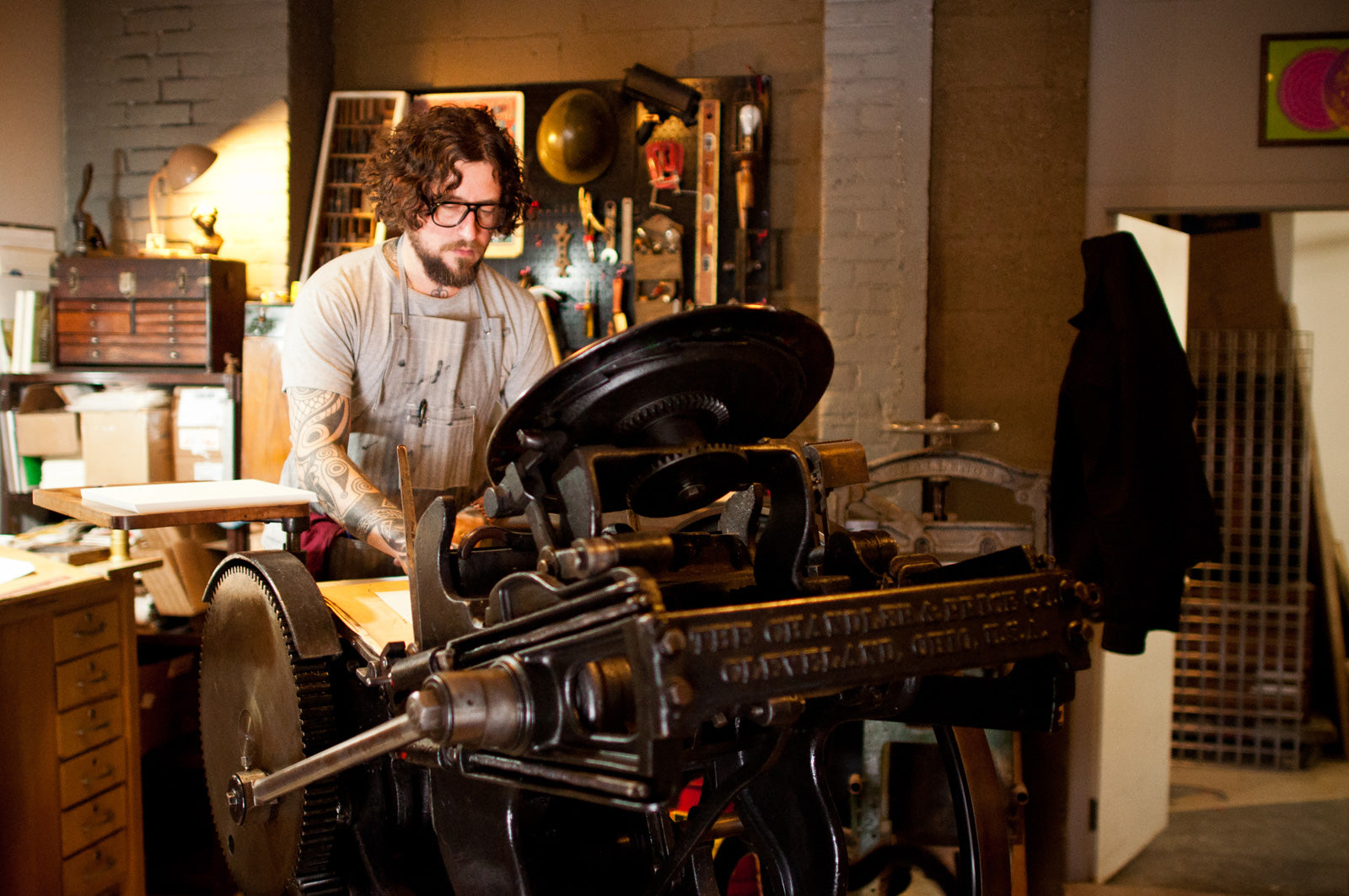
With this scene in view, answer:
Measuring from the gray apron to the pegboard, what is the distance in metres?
→ 1.61

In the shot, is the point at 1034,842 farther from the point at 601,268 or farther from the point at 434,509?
the point at 434,509

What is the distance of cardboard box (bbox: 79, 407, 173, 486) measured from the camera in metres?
3.77

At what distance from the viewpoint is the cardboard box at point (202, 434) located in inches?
149

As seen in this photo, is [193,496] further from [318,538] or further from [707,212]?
[707,212]

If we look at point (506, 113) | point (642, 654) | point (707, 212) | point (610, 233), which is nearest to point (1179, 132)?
point (707, 212)

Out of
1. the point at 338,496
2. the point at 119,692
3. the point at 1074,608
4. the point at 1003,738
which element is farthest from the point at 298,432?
the point at 1003,738

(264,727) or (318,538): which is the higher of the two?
(318,538)

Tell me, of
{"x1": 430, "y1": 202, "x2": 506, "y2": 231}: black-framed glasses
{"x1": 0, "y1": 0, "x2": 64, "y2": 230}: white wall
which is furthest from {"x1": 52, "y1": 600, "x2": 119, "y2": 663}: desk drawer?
{"x1": 0, "y1": 0, "x2": 64, "y2": 230}: white wall

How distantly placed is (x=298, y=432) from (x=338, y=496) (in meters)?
0.23

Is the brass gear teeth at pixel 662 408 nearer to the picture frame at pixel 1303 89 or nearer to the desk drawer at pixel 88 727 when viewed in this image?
the desk drawer at pixel 88 727

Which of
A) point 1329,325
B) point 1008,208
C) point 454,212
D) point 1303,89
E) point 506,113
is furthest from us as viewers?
point 1329,325

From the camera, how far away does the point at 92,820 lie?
239 cm

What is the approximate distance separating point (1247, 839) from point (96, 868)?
374 cm

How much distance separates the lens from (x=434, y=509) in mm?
1258
